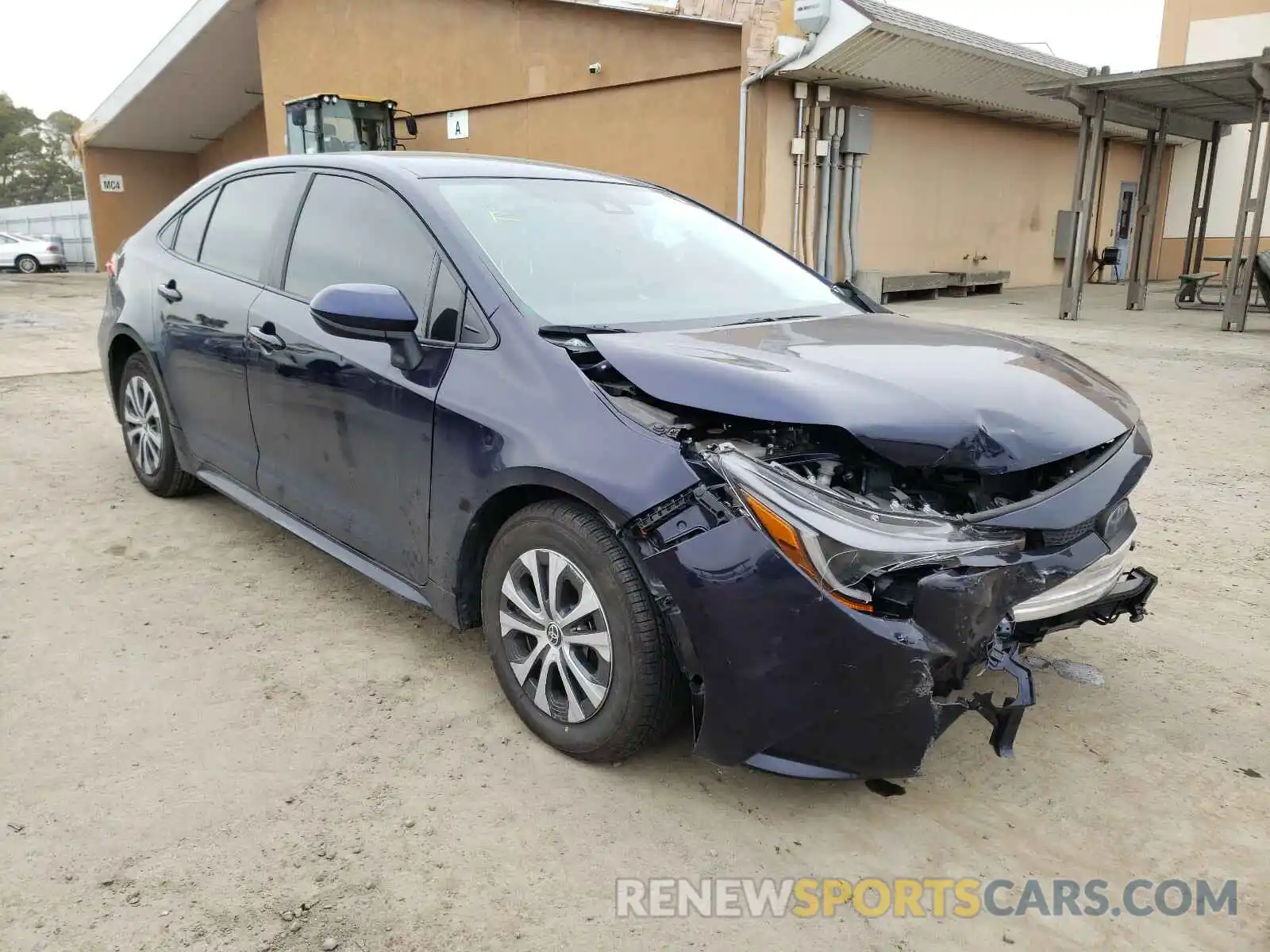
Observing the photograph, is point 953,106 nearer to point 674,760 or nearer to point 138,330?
point 138,330

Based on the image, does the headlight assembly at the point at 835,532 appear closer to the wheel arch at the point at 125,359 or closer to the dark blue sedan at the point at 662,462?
the dark blue sedan at the point at 662,462

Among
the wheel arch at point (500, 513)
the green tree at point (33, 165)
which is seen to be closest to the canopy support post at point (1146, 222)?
the wheel arch at point (500, 513)

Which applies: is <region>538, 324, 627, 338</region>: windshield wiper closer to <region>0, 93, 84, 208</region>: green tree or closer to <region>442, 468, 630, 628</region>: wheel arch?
<region>442, 468, 630, 628</region>: wheel arch

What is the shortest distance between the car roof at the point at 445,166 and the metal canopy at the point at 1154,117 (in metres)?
10.7

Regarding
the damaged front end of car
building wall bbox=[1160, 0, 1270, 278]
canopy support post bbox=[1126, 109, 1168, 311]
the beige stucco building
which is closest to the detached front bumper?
the damaged front end of car

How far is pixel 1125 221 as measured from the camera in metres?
A: 22.2

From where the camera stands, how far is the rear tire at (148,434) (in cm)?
440

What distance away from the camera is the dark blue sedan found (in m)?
2.09

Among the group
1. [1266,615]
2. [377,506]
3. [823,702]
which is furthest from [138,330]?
A: [1266,615]

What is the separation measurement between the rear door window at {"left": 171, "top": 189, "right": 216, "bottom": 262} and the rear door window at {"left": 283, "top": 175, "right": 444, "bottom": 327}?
94 cm

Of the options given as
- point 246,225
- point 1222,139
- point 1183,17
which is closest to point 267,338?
point 246,225

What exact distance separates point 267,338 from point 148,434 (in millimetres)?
1616

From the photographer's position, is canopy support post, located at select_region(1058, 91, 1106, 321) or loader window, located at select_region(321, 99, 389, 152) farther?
loader window, located at select_region(321, 99, 389, 152)

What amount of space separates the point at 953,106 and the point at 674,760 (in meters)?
15.8
